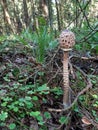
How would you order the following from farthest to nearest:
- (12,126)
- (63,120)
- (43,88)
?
(43,88) → (63,120) → (12,126)

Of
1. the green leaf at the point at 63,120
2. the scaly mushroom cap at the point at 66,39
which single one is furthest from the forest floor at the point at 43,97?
the scaly mushroom cap at the point at 66,39

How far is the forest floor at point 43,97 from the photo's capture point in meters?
2.35

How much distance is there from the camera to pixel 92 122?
2334 mm

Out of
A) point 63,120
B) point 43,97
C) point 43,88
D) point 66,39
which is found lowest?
point 63,120

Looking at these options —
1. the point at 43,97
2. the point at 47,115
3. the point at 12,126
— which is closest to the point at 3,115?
the point at 12,126

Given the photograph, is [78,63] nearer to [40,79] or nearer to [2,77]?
[40,79]

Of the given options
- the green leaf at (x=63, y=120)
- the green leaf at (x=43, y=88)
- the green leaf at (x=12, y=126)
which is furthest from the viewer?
the green leaf at (x=43, y=88)

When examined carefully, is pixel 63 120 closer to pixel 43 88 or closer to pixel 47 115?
pixel 47 115

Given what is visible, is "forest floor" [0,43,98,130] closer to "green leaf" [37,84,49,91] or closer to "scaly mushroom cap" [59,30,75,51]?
"green leaf" [37,84,49,91]

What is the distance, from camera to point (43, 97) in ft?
8.61

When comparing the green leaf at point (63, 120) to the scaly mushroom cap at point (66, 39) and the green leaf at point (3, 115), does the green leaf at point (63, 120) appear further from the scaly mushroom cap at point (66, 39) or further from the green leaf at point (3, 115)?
the scaly mushroom cap at point (66, 39)

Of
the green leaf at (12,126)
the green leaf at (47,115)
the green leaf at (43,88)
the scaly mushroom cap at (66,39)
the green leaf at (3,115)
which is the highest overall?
the scaly mushroom cap at (66,39)

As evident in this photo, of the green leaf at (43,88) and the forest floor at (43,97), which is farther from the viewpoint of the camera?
the green leaf at (43,88)

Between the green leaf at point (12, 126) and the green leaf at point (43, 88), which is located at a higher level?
the green leaf at point (43, 88)
